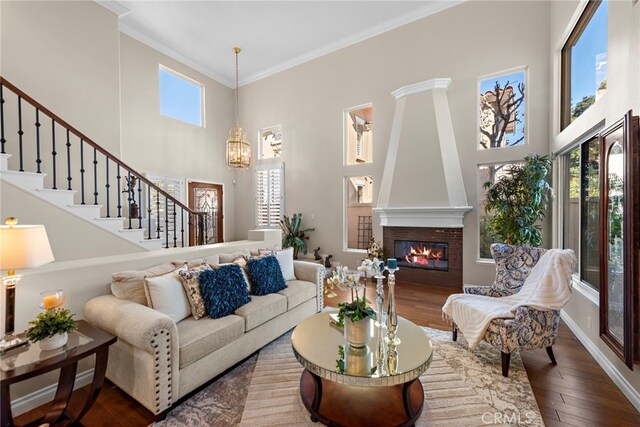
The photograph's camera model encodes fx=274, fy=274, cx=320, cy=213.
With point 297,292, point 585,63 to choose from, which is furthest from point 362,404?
point 585,63

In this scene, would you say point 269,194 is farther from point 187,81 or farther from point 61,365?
point 61,365

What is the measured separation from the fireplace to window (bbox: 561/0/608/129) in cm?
238

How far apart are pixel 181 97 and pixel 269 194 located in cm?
318

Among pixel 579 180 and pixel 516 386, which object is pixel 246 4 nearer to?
pixel 579 180

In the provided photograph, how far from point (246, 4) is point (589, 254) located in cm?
638

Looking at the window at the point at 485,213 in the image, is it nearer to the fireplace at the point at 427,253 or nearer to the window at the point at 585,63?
the fireplace at the point at 427,253

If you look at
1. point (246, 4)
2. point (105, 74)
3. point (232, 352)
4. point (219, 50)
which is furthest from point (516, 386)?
point (219, 50)

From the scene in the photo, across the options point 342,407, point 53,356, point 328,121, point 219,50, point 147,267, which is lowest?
point 342,407

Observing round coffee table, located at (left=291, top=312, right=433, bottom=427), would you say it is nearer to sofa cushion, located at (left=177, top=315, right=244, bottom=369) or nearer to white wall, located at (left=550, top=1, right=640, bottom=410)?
sofa cushion, located at (left=177, top=315, right=244, bottom=369)

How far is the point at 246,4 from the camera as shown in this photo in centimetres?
491

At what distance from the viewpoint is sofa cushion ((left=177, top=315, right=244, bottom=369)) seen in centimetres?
202

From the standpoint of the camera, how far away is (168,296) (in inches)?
88.7

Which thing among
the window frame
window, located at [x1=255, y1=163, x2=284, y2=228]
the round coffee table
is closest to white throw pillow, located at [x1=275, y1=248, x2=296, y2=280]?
the round coffee table

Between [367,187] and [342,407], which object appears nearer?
[342,407]
